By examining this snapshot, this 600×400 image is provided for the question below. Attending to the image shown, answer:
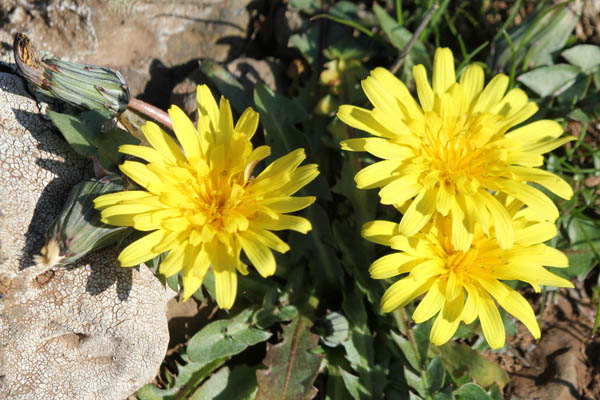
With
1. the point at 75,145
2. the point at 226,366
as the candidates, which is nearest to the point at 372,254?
the point at 226,366

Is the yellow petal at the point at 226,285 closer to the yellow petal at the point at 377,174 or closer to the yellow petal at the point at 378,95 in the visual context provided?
the yellow petal at the point at 377,174

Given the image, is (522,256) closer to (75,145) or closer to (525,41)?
(525,41)

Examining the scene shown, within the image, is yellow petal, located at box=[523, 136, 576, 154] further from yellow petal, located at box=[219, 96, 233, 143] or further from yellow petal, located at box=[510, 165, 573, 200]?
yellow petal, located at box=[219, 96, 233, 143]

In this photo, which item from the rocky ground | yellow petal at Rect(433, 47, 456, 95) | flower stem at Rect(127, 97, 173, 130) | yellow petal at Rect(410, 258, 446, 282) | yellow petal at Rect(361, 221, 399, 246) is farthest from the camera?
the rocky ground

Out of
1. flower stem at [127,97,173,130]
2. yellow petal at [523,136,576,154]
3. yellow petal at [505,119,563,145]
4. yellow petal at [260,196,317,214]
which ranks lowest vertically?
yellow petal at [260,196,317,214]

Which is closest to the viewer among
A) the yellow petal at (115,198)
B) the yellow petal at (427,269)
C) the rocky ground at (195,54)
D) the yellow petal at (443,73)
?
the yellow petal at (115,198)

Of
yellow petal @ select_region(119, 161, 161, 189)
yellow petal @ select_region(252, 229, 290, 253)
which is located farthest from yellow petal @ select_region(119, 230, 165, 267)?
yellow petal @ select_region(252, 229, 290, 253)

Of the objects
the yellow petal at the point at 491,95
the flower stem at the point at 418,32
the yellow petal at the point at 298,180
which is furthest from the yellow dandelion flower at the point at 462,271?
the flower stem at the point at 418,32
